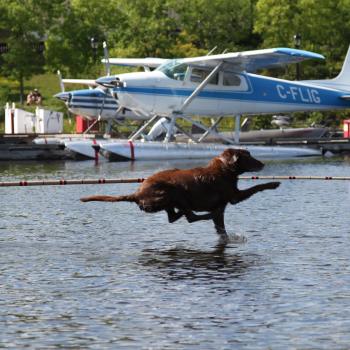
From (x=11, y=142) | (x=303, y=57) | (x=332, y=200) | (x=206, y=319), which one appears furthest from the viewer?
(x=11, y=142)

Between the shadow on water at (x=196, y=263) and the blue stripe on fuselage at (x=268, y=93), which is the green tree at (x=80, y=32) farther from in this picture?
the shadow on water at (x=196, y=263)

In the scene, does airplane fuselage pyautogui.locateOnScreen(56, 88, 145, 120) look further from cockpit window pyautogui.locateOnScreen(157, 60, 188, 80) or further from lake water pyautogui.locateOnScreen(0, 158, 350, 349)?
lake water pyautogui.locateOnScreen(0, 158, 350, 349)

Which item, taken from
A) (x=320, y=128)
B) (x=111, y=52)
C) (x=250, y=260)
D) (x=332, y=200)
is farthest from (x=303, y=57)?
(x=111, y=52)

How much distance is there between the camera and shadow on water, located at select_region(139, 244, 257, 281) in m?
13.1

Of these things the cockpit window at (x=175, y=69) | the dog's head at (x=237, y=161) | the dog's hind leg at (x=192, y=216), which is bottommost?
the dog's hind leg at (x=192, y=216)

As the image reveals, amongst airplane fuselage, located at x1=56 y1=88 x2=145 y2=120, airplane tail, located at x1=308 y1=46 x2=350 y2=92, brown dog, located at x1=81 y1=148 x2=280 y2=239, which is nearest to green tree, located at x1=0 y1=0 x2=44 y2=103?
airplane fuselage, located at x1=56 y1=88 x2=145 y2=120

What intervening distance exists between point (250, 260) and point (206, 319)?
3.22 m

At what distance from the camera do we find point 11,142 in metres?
37.8

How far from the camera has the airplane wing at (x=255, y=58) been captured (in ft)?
115

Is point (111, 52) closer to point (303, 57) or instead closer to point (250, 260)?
point (303, 57)

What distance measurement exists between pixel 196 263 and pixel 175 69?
22555 mm

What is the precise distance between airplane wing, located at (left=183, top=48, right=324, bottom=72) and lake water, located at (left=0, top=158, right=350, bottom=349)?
14.5 meters

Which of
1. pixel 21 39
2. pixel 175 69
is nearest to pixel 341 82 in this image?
pixel 175 69

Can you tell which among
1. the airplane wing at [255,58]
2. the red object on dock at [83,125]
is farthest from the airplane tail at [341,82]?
the red object on dock at [83,125]
